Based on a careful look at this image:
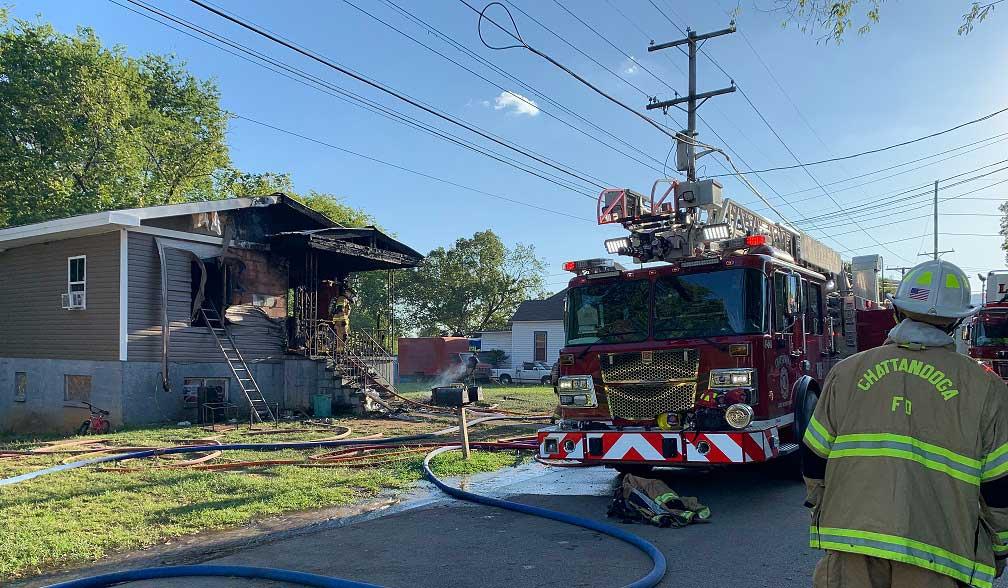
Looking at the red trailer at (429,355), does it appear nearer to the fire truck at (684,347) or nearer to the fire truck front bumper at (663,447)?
the fire truck at (684,347)

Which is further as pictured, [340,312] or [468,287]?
[468,287]

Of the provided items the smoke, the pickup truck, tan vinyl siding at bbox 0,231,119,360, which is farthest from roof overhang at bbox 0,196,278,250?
the pickup truck

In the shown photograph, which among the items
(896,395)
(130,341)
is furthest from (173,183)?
(896,395)

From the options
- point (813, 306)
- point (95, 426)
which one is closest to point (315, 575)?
point (813, 306)

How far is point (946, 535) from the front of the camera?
234 cm

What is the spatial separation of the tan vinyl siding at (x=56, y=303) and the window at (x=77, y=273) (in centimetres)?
15

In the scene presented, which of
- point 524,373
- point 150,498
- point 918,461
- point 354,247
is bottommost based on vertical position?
→ point 524,373

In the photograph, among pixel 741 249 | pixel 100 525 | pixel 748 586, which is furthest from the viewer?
pixel 741 249

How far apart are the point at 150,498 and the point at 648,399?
17.7 feet

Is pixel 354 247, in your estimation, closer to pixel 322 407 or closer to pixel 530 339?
pixel 322 407

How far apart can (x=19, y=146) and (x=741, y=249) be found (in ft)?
95.7

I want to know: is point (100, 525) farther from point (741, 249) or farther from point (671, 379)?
point (741, 249)

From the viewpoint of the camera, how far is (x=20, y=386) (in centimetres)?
1762

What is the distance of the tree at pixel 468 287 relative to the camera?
5425 centimetres
